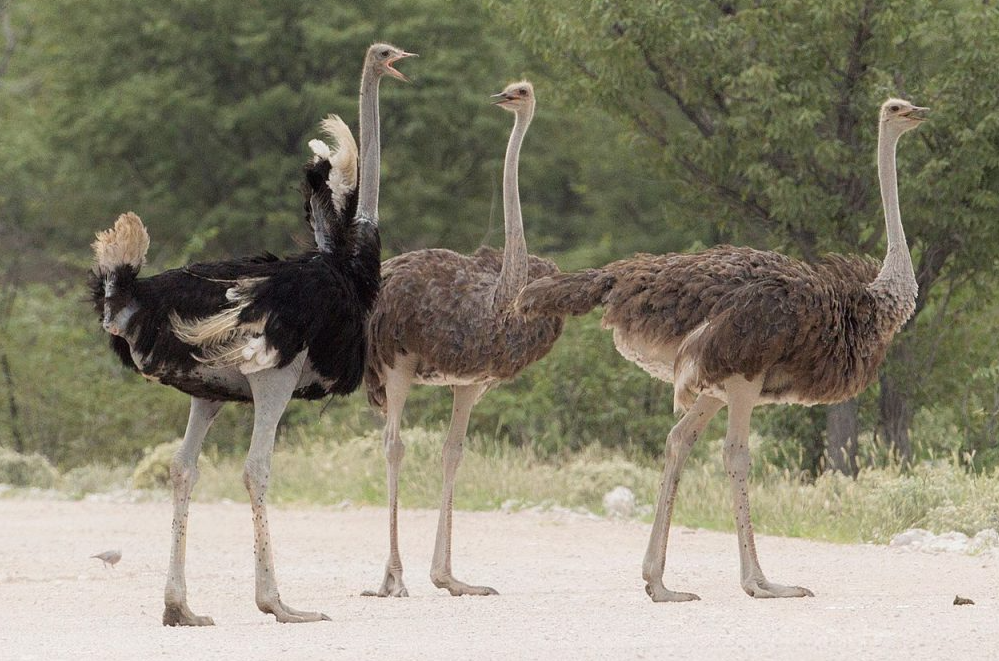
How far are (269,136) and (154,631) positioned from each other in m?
15.8

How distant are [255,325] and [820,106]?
692 centimetres

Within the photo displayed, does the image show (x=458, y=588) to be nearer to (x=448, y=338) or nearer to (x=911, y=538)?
(x=448, y=338)

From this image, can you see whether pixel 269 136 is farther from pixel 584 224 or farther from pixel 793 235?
pixel 793 235

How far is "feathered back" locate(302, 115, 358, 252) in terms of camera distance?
7.20m

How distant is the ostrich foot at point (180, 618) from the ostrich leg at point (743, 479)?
2.36 m

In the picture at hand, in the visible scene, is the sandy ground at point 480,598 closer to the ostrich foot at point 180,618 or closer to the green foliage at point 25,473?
the ostrich foot at point 180,618

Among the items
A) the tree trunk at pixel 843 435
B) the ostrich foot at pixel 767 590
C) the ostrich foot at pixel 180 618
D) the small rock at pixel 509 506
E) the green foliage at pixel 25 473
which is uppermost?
the tree trunk at pixel 843 435

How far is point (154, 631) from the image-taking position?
22.0 feet

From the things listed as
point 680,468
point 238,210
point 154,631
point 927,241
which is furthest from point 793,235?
point 238,210

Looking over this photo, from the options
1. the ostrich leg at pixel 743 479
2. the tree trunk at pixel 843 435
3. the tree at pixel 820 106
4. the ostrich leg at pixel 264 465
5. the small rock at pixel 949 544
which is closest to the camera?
the ostrich leg at pixel 264 465

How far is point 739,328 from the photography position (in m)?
7.19

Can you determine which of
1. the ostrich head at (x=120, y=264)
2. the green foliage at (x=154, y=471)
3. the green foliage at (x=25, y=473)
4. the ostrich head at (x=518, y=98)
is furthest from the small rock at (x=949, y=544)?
the green foliage at (x=25, y=473)

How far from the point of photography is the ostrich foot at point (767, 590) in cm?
747

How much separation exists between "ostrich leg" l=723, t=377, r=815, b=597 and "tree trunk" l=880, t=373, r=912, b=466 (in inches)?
223
